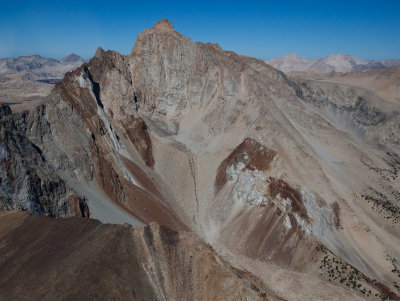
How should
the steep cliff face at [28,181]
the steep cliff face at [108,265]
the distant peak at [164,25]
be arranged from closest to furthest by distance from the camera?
the steep cliff face at [108,265] → the steep cliff face at [28,181] → the distant peak at [164,25]

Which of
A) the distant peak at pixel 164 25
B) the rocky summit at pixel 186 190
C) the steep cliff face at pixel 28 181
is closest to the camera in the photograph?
the rocky summit at pixel 186 190

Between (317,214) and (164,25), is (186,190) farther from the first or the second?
(164,25)

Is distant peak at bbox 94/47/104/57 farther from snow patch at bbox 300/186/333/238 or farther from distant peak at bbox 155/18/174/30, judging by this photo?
snow patch at bbox 300/186/333/238

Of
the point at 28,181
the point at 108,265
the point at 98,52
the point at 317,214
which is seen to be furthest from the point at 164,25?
the point at 108,265

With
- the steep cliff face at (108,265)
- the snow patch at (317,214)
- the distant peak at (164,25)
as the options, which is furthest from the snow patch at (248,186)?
the distant peak at (164,25)

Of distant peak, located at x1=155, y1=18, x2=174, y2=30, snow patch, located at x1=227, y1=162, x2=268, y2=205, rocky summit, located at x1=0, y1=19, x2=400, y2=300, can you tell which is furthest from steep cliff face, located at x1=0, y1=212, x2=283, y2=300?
distant peak, located at x1=155, y1=18, x2=174, y2=30

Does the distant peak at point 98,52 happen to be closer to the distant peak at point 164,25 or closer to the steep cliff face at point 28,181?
the distant peak at point 164,25
